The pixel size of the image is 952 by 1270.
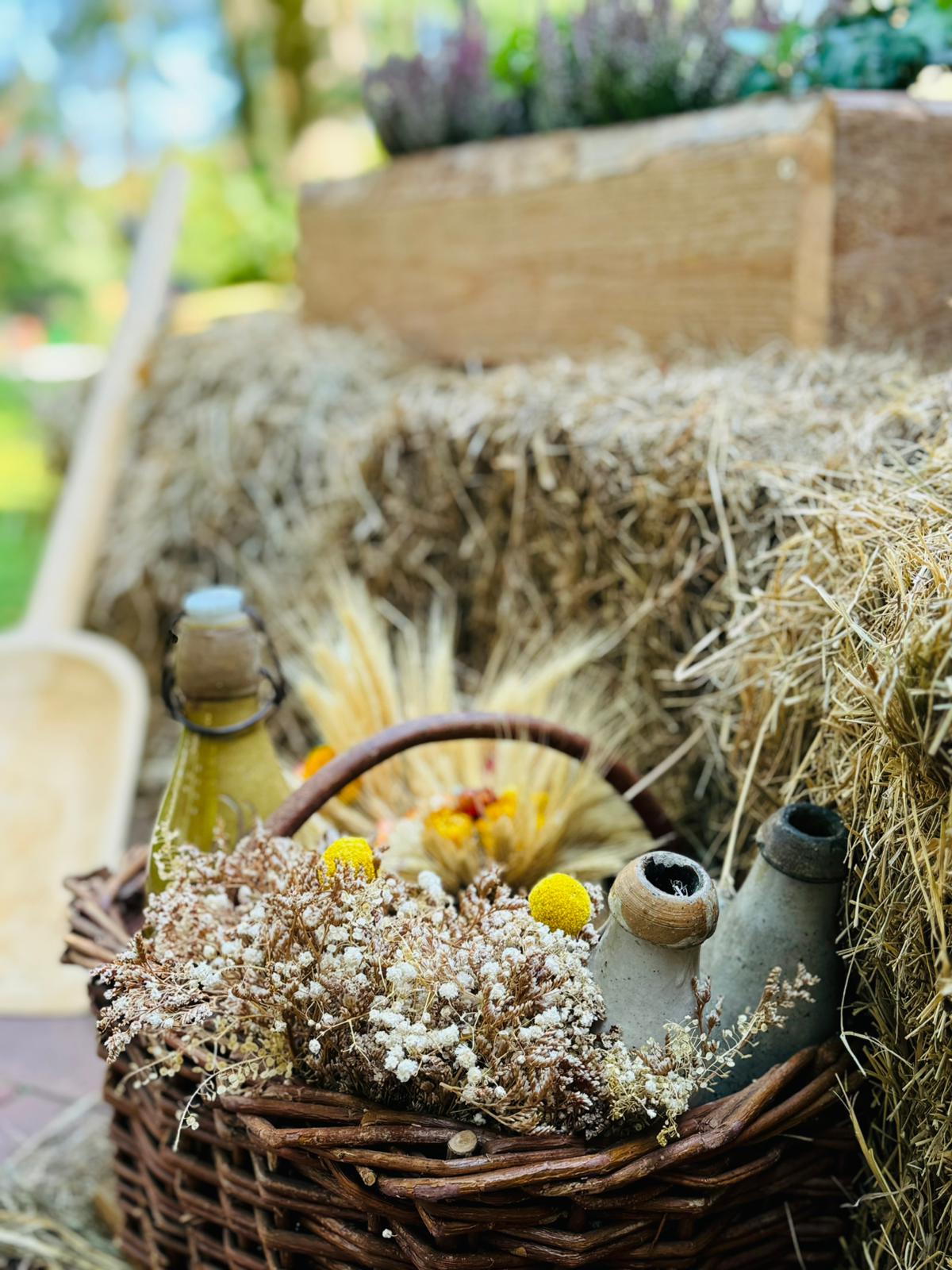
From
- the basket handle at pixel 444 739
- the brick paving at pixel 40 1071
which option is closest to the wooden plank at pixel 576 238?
the basket handle at pixel 444 739

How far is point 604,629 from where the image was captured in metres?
1.38

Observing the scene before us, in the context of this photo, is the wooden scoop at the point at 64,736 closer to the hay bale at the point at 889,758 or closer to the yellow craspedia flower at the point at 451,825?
the yellow craspedia flower at the point at 451,825

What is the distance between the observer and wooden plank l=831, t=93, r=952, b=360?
60.8 inches

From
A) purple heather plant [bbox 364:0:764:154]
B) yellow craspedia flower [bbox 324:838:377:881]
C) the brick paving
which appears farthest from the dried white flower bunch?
purple heather plant [bbox 364:0:764:154]

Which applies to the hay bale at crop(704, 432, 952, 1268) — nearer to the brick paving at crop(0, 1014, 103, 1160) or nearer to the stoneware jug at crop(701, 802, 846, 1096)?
the stoneware jug at crop(701, 802, 846, 1096)

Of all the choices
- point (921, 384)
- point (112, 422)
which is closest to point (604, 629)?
point (921, 384)

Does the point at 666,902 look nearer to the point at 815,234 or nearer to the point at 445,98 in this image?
the point at 815,234

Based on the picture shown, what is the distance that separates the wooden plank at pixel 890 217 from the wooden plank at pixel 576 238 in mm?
94

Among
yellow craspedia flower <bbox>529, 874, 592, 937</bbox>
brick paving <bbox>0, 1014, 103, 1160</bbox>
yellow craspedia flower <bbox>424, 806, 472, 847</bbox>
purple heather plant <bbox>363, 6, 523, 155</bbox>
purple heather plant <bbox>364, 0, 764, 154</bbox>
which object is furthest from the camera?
purple heather plant <bbox>363, 6, 523, 155</bbox>

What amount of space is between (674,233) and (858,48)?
37 centimetres

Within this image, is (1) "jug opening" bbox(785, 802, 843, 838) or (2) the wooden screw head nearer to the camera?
(2) the wooden screw head

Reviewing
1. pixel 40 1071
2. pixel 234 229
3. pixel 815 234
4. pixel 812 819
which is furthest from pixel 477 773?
pixel 234 229

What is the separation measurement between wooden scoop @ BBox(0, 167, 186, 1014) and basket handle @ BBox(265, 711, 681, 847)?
849 millimetres

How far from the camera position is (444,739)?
39.0 inches
